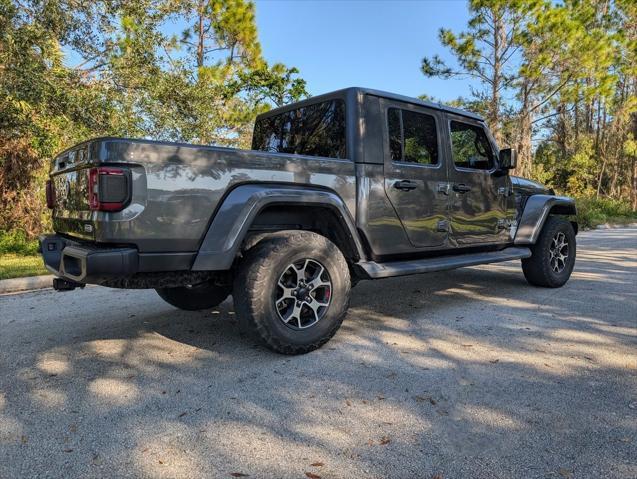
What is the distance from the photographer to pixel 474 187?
4605 mm

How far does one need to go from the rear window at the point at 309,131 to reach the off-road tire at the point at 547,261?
9.51ft

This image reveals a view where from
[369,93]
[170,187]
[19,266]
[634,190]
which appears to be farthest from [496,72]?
[170,187]

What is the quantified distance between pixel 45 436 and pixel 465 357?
8.17 ft

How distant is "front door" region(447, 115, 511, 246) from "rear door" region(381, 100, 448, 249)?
19cm

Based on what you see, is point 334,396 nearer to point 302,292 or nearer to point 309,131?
point 302,292

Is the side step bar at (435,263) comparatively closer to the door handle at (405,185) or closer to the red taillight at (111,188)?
the door handle at (405,185)

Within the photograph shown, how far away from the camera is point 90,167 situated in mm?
2732

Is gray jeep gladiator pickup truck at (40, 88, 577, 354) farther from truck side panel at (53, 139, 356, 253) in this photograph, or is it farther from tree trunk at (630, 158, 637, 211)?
tree trunk at (630, 158, 637, 211)

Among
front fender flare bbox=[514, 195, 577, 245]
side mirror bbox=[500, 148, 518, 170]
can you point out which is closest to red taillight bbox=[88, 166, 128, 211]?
side mirror bbox=[500, 148, 518, 170]

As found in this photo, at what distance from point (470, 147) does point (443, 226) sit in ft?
3.49

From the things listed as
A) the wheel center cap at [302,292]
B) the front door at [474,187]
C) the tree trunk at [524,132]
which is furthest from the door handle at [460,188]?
the tree trunk at [524,132]

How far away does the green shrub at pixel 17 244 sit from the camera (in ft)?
28.8

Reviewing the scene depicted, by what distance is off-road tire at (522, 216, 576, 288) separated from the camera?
5.28 metres

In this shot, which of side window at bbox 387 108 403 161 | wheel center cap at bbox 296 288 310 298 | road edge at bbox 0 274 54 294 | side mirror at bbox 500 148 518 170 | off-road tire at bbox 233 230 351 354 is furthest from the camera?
road edge at bbox 0 274 54 294
